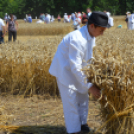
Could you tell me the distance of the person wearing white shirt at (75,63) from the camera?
286 cm

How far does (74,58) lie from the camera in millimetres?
2869

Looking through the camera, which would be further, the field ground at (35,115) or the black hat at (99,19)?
the field ground at (35,115)

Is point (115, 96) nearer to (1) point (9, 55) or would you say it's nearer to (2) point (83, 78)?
(2) point (83, 78)

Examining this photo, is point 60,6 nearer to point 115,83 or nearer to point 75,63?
point 75,63

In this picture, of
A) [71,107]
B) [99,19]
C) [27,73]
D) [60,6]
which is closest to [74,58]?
[99,19]

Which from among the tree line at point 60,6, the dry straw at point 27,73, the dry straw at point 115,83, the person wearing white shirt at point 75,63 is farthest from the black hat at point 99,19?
the tree line at point 60,6

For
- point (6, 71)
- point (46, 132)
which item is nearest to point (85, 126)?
point (46, 132)

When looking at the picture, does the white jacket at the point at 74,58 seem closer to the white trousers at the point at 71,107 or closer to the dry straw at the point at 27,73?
the white trousers at the point at 71,107

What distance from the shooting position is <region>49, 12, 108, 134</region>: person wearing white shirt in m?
2.86

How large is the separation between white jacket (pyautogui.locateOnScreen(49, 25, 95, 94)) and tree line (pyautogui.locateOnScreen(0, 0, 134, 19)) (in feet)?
178

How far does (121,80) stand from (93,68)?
306 millimetres

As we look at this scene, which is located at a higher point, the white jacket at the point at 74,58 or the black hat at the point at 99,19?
the black hat at the point at 99,19

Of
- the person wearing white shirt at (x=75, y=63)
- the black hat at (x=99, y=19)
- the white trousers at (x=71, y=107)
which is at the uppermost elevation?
the black hat at (x=99, y=19)

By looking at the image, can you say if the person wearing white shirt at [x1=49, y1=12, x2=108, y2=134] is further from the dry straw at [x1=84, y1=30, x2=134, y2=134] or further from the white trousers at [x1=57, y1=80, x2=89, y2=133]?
the dry straw at [x1=84, y1=30, x2=134, y2=134]
